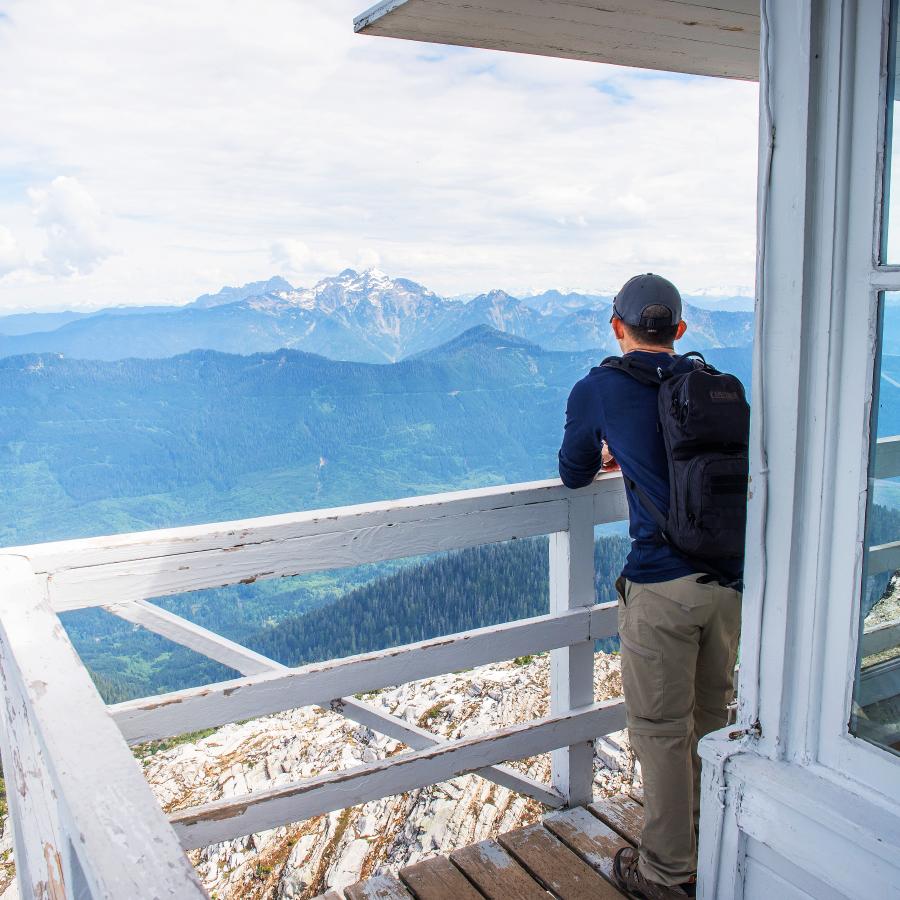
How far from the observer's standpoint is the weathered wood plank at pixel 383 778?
2.11 m

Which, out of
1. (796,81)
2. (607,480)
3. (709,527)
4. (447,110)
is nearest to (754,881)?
(709,527)

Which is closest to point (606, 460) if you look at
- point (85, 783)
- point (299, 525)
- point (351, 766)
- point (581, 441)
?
point (581, 441)

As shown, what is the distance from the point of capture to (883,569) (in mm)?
1376

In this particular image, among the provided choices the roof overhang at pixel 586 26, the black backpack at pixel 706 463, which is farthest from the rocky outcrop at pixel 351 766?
the roof overhang at pixel 586 26

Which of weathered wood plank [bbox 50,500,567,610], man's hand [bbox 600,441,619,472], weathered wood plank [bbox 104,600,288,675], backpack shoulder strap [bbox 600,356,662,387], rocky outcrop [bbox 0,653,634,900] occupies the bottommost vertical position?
rocky outcrop [bbox 0,653,634,900]

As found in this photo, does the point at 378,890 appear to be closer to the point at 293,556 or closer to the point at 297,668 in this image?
the point at 297,668

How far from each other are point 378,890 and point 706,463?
4.66 ft

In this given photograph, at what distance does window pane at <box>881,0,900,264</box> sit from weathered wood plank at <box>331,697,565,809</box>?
1.63 m

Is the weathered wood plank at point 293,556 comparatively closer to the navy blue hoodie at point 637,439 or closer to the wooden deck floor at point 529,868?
the navy blue hoodie at point 637,439

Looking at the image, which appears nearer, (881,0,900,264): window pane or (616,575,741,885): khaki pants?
(881,0,900,264): window pane

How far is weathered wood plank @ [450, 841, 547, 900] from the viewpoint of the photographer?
221 centimetres

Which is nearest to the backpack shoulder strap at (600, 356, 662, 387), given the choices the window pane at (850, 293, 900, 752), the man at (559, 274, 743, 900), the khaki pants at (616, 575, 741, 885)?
the man at (559, 274, 743, 900)

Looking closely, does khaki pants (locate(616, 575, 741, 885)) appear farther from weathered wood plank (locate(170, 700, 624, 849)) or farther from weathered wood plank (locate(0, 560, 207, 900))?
weathered wood plank (locate(0, 560, 207, 900))

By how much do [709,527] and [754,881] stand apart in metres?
0.64
